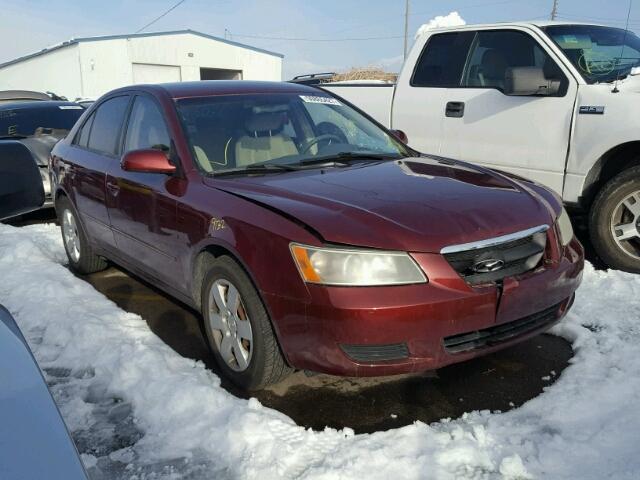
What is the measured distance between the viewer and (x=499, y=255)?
8.84ft

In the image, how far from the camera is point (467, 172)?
3562 mm

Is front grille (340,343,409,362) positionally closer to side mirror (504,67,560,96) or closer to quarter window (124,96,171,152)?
quarter window (124,96,171,152)

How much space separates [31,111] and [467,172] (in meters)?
7.28

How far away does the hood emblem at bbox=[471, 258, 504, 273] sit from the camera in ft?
8.62

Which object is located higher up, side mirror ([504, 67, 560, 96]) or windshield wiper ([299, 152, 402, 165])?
side mirror ([504, 67, 560, 96])

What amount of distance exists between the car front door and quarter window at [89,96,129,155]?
178 millimetres

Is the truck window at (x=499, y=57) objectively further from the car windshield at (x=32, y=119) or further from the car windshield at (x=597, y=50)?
the car windshield at (x=32, y=119)

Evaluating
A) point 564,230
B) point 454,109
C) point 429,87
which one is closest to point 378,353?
point 564,230

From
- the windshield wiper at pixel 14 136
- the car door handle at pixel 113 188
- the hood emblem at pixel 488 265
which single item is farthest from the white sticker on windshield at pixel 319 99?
the windshield wiper at pixel 14 136

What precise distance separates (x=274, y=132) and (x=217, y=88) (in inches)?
22.6

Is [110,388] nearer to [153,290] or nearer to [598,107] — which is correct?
[153,290]

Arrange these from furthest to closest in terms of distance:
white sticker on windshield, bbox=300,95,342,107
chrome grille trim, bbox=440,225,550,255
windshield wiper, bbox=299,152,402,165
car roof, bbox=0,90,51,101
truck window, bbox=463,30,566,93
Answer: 1. car roof, bbox=0,90,51,101
2. truck window, bbox=463,30,566,93
3. white sticker on windshield, bbox=300,95,342,107
4. windshield wiper, bbox=299,152,402,165
5. chrome grille trim, bbox=440,225,550,255

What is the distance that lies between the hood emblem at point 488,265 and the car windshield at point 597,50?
283 centimetres

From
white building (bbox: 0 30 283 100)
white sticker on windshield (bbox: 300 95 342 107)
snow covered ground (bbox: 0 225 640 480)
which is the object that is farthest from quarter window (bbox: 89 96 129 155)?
white building (bbox: 0 30 283 100)
